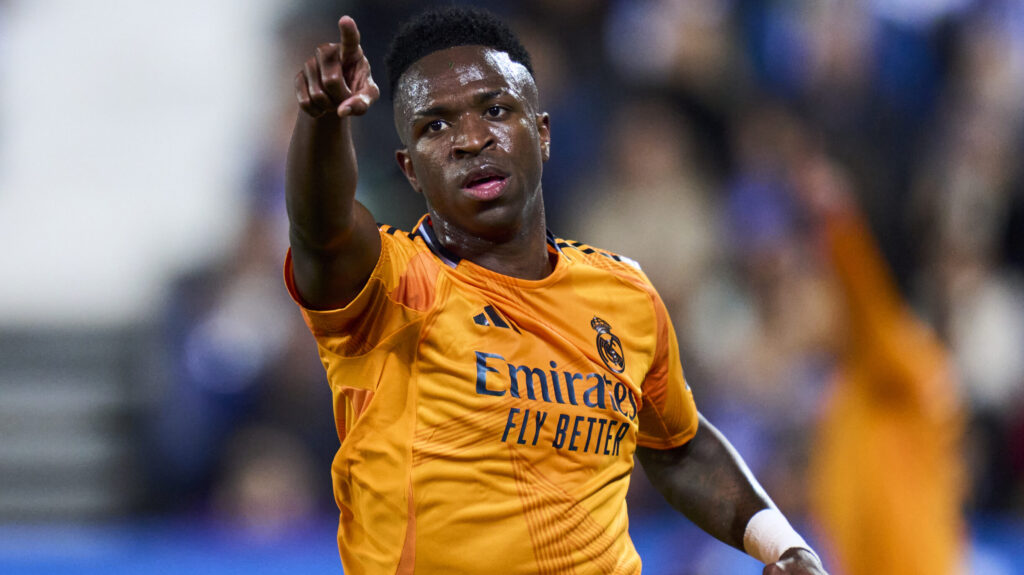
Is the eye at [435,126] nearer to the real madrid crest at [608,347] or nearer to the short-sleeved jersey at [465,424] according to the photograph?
the short-sleeved jersey at [465,424]

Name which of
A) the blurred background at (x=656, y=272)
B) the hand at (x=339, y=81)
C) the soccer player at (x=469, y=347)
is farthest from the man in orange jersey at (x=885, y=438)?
the hand at (x=339, y=81)

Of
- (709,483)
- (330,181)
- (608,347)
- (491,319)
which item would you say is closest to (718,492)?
(709,483)

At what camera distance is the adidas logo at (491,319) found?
2.54 metres

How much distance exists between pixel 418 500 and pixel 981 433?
5928 millimetres

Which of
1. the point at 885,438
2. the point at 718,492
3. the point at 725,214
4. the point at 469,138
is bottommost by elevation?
the point at 885,438

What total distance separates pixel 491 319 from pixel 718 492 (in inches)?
34.3

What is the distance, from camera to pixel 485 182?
8.57 feet

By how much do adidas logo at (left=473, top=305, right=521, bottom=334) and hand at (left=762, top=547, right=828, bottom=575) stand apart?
773mm

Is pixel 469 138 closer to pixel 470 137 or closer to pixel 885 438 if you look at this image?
pixel 470 137

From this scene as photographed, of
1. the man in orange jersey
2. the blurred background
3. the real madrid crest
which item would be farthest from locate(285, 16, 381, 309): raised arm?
the blurred background

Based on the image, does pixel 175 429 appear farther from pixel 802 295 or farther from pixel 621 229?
pixel 802 295

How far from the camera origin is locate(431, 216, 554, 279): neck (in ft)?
8.81

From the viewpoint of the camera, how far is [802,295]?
7094 millimetres

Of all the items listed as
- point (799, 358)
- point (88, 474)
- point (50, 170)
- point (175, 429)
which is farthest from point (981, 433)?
point (50, 170)
